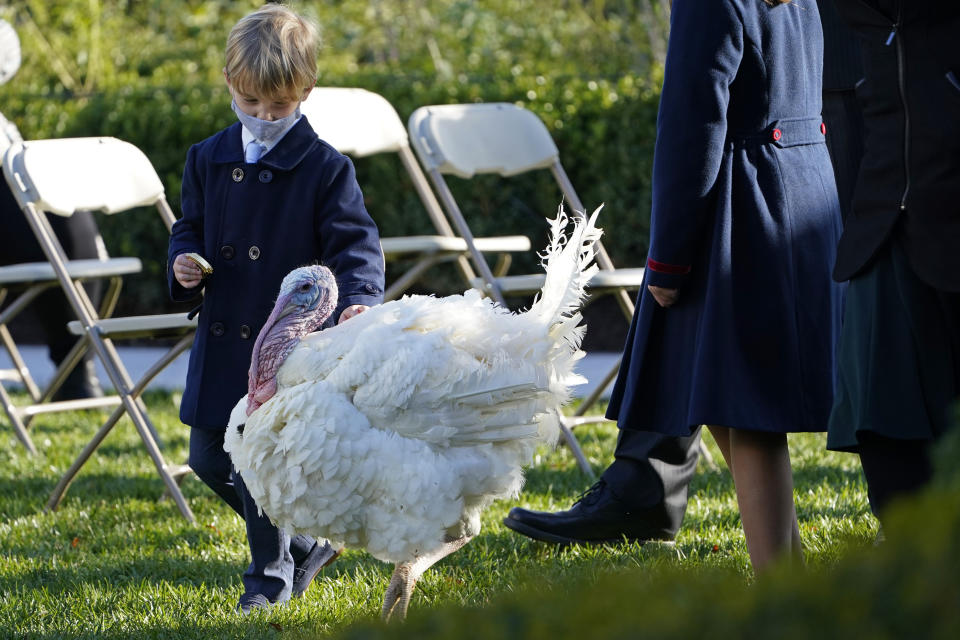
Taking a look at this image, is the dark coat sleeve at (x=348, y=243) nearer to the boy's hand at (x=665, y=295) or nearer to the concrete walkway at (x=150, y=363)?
the boy's hand at (x=665, y=295)

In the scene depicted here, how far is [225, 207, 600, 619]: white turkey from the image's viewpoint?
2.42 metres

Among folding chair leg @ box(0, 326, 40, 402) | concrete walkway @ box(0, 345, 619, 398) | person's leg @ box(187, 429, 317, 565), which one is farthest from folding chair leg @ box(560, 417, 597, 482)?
folding chair leg @ box(0, 326, 40, 402)

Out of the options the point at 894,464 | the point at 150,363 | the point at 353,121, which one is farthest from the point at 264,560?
the point at 150,363

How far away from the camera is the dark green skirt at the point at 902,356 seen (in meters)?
1.99

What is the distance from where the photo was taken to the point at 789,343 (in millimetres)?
2461

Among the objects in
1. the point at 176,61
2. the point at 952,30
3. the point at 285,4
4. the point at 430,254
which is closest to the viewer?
the point at 952,30

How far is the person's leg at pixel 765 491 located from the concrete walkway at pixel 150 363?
13.3 feet

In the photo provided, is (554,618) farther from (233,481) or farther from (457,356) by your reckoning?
(233,481)

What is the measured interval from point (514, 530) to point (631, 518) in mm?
352

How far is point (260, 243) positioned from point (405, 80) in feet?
19.6

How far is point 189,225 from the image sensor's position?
10.5 feet

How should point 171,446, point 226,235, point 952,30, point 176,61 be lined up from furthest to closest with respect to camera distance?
point 176,61 → point 171,446 → point 226,235 → point 952,30

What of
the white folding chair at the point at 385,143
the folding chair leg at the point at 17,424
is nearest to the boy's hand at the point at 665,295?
the white folding chair at the point at 385,143

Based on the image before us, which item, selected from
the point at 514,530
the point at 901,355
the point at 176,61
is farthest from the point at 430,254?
the point at 176,61
